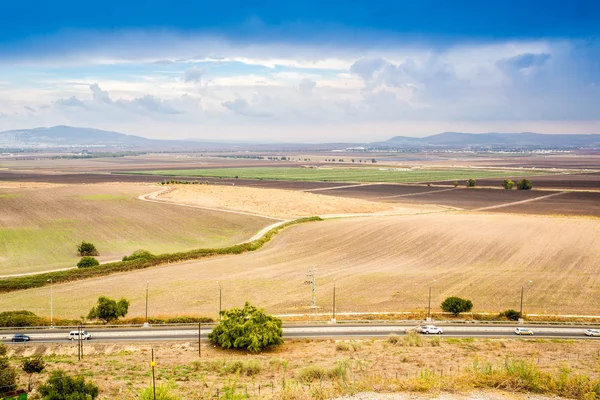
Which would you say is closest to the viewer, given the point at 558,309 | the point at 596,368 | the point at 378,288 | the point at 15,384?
the point at 15,384

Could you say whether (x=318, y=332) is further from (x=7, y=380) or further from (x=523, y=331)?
(x=7, y=380)

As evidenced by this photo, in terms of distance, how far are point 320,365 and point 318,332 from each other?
1013 cm

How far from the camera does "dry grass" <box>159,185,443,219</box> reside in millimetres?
126312

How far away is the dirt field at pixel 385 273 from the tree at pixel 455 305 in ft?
9.20

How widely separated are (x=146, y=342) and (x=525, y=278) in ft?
141

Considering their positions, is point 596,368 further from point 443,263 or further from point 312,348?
point 443,263

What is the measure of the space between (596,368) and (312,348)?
61.5 feet

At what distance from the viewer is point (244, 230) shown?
332 feet

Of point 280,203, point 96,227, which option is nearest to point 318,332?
point 96,227

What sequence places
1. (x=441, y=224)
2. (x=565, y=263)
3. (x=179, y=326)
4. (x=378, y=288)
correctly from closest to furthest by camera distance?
1. (x=179, y=326)
2. (x=378, y=288)
3. (x=565, y=263)
4. (x=441, y=224)

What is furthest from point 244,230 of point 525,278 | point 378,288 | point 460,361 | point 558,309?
point 460,361

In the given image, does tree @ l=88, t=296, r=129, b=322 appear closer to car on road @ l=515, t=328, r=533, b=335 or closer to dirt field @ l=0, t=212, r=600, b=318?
dirt field @ l=0, t=212, r=600, b=318

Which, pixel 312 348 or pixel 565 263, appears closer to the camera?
pixel 312 348

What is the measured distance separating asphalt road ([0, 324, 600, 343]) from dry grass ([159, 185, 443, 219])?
6904 centimetres
